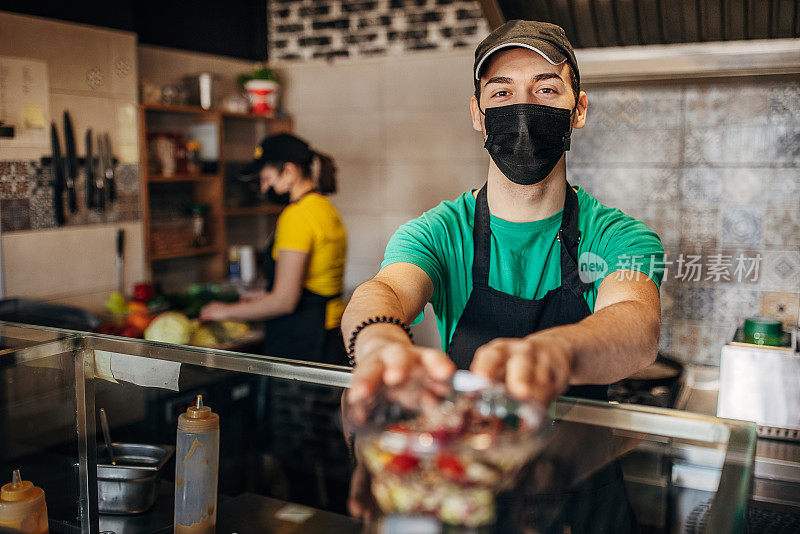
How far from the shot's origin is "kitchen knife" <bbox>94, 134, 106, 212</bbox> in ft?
11.3

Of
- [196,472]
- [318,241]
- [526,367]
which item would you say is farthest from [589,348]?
[318,241]

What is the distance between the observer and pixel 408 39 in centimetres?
423

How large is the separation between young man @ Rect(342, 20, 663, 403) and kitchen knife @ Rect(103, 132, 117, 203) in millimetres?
2455

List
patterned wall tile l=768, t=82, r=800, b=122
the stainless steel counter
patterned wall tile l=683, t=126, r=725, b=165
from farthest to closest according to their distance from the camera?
patterned wall tile l=683, t=126, r=725, b=165 < patterned wall tile l=768, t=82, r=800, b=122 < the stainless steel counter

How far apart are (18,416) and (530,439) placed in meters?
1.43

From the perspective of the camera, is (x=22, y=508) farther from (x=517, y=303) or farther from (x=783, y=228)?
(x=783, y=228)

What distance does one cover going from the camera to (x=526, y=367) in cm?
72

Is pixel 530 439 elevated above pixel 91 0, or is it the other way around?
pixel 91 0

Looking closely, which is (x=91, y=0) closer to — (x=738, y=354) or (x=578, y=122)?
(x=578, y=122)

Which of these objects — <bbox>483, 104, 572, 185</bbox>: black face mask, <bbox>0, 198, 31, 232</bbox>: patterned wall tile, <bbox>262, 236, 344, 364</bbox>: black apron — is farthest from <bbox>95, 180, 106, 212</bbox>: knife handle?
<bbox>483, 104, 572, 185</bbox>: black face mask

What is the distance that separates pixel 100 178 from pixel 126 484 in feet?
7.90

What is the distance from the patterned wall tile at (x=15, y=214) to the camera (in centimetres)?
304

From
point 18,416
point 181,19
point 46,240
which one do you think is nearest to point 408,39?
point 181,19

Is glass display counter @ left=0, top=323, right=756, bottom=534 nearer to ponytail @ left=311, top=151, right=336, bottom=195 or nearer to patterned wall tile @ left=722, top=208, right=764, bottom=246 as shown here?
ponytail @ left=311, top=151, right=336, bottom=195
